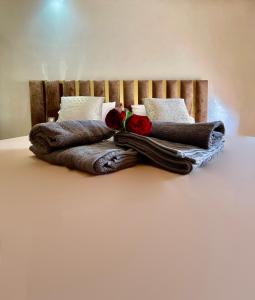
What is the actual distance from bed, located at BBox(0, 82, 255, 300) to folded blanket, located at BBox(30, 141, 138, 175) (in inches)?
1.7

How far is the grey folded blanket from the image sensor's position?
3.70ft

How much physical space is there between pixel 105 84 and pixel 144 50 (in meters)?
0.59

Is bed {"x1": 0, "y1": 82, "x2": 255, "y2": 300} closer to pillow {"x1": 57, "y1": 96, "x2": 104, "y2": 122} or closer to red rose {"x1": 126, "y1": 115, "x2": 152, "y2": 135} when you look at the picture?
red rose {"x1": 126, "y1": 115, "x2": 152, "y2": 135}

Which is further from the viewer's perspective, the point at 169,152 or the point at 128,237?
the point at 169,152

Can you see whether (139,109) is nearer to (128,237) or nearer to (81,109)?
(81,109)

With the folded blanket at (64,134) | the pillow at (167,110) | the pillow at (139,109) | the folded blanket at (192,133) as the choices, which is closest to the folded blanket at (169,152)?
the folded blanket at (192,133)

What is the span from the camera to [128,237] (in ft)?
2.10

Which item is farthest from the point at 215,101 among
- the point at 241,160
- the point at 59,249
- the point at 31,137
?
the point at 59,249

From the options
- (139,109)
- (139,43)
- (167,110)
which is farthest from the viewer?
(139,43)

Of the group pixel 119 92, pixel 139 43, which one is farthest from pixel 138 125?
pixel 139 43

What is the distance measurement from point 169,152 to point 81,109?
2.15 metres

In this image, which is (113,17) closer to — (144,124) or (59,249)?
(144,124)

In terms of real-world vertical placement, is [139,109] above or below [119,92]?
below

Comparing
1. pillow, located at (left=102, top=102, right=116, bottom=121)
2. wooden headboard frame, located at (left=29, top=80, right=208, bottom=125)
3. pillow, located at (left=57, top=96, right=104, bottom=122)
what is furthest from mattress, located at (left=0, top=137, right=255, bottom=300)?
wooden headboard frame, located at (left=29, top=80, right=208, bottom=125)
